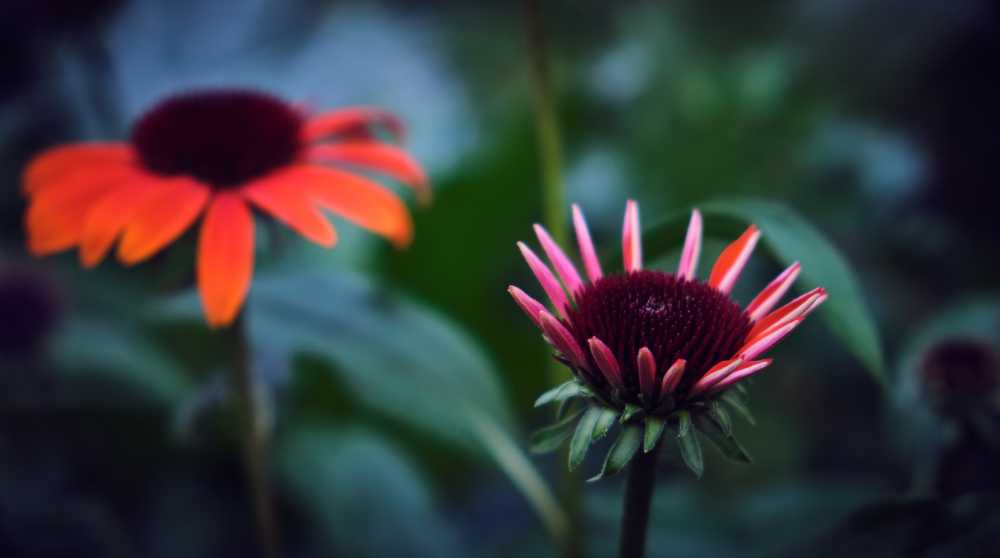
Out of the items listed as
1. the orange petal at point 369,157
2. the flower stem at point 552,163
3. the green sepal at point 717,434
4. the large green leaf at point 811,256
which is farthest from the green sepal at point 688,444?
the orange petal at point 369,157

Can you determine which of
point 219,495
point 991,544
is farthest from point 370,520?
point 991,544

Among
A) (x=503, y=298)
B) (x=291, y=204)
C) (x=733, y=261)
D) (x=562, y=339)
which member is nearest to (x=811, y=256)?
(x=733, y=261)

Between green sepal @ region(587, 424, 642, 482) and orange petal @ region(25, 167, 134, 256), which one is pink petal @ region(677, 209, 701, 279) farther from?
orange petal @ region(25, 167, 134, 256)

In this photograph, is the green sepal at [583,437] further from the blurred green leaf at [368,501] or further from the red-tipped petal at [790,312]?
the blurred green leaf at [368,501]

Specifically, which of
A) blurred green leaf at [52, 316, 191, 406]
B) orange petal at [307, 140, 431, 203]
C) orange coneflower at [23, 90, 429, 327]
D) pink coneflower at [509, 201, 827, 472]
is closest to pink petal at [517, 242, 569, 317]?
pink coneflower at [509, 201, 827, 472]

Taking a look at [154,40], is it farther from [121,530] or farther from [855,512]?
[855,512]
